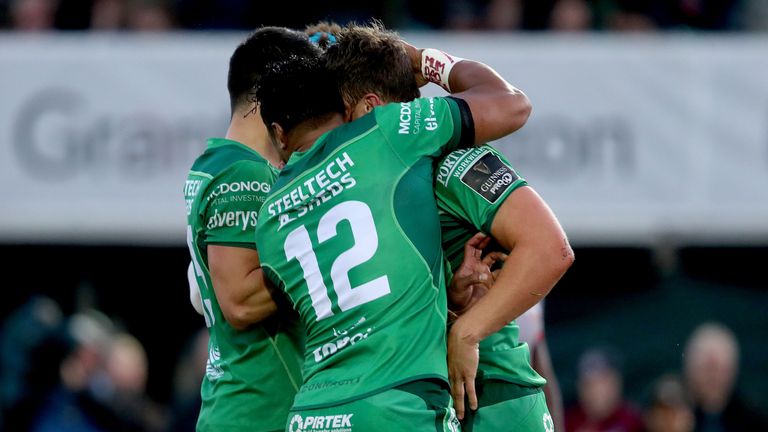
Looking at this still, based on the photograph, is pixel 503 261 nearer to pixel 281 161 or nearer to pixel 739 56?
pixel 281 161

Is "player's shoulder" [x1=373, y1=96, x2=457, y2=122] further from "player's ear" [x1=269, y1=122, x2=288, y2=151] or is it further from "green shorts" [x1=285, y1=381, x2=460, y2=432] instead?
"green shorts" [x1=285, y1=381, x2=460, y2=432]

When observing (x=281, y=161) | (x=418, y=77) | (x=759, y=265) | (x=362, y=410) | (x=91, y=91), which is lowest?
(x=759, y=265)

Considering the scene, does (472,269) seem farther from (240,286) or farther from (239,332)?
(239,332)

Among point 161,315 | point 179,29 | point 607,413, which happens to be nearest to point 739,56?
point 607,413

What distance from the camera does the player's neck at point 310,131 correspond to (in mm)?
4262

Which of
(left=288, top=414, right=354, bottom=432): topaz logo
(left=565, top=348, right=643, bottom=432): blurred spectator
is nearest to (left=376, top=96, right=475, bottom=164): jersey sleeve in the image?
(left=288, top=414, right=354, bottom=432): topaz logo

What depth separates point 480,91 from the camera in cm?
422

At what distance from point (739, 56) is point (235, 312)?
6457mm

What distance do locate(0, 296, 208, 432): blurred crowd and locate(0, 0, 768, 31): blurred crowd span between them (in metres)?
2.38

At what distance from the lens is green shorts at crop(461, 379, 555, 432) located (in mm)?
4367

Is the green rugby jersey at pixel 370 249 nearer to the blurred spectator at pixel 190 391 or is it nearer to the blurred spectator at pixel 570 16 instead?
the blurred spectator at pixel 190 391

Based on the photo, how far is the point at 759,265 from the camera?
11266 mm

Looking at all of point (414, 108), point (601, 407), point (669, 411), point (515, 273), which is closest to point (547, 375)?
point (515, 273)

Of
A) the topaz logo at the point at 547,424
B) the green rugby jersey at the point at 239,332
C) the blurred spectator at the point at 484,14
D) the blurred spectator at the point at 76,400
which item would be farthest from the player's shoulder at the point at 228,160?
the blurred spectator at the point at 484,14
